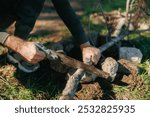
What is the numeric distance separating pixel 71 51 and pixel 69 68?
462 mm

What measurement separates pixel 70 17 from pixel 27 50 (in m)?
0.80

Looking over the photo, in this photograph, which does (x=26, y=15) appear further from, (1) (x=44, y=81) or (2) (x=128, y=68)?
(2) (x=128, y=68)

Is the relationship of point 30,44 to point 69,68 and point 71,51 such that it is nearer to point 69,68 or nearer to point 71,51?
point 69,68

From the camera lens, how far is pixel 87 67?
4059 millimetres

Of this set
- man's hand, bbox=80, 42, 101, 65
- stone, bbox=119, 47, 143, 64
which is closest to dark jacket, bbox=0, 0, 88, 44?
man's hand, bbox=80, 42, 101, 65

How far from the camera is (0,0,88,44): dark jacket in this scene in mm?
4098

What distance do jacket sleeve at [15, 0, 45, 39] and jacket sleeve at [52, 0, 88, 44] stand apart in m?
0.21

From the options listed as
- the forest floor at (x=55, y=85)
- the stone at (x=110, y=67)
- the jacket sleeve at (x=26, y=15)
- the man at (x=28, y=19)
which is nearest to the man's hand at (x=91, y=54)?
the man at (x=28, y=19)

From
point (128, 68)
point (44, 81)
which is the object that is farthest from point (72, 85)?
point (128, 68)

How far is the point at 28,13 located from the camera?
409 centimetres

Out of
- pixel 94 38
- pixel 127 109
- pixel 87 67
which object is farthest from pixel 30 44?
pixel 94 38

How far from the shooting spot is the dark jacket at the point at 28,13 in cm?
410

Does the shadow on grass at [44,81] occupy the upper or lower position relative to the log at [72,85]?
lower

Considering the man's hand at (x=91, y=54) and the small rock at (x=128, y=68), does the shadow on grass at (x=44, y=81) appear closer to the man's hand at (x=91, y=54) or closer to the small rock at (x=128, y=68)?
the man's hand at (x=91, y=54)
